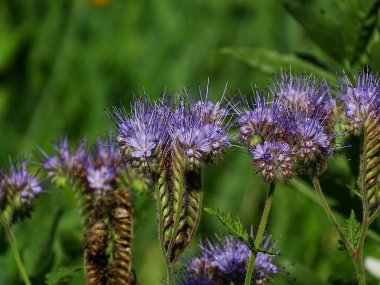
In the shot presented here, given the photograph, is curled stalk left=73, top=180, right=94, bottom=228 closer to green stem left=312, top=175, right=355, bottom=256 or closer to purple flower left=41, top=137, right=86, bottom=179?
purple flower left=41, top=137, right=86, bottom=179

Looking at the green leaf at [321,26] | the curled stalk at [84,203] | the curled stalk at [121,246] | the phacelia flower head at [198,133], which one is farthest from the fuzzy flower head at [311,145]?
the green leaf at [321,26]

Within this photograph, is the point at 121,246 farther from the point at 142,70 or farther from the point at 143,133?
the point at 142,70

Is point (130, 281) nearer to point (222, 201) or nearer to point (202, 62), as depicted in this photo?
point (222, 201)

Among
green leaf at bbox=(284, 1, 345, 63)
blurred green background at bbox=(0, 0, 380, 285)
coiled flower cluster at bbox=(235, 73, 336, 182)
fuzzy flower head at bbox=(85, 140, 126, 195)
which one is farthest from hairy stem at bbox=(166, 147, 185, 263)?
blurred green background at bbox=(0, 0, 380, 285)

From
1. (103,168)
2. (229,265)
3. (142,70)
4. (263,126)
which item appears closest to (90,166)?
(103,168)

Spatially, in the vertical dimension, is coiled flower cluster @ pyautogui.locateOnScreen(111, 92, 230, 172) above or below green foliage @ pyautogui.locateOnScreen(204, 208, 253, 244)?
above

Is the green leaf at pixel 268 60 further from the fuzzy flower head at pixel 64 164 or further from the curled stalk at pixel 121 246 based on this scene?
the curled stalk at pixel 121 246
